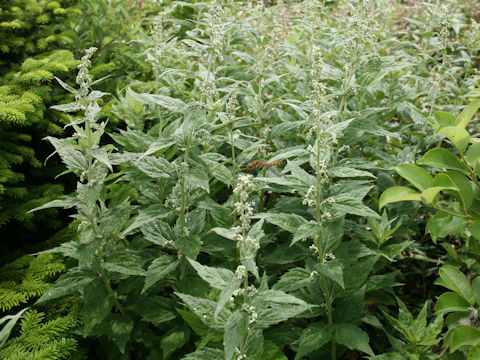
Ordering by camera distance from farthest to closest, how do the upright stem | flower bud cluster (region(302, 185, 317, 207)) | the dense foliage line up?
the upright stem
flower bud cluster (region(302, 185, 317, 207))
the dense foliage

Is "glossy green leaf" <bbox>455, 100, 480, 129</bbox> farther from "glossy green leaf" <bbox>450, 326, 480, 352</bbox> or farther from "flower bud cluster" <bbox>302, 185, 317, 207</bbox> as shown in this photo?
"glossy green leaf" <bbox>450, 326, 480, 352</bbox>

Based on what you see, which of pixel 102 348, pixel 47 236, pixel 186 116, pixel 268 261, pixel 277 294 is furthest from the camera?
pixel 47 236

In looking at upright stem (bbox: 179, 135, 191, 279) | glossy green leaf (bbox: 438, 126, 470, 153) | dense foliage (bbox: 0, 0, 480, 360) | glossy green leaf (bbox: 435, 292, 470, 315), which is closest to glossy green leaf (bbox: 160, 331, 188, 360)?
dense foliage (bbox: 0, 0, 480, 360)

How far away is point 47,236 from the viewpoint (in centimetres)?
328

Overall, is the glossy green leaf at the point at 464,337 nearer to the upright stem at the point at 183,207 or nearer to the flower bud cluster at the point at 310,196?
the flower bud cluster at the point at 310,196

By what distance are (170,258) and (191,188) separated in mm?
414

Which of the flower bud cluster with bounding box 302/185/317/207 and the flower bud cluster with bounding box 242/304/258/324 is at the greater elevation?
the flower bud cluster with bounding box 302/185/317/207

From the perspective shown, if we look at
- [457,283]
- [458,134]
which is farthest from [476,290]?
[458,134]

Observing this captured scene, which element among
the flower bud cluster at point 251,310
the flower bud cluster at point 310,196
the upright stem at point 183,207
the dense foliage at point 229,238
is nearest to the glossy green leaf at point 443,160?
the dense foliage at point 229,238

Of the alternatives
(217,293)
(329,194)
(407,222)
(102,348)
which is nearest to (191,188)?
(217,293)

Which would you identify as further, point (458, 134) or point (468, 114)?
point (468, 114)

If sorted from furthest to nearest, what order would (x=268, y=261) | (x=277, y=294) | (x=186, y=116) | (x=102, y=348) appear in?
(x=102, y=348)
(x=268, y=261)
(x=186, y=116)
(x=277, y=294)

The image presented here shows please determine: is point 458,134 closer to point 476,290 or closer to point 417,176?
point 417,176

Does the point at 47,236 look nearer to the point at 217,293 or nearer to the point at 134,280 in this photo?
the point at 134,280
